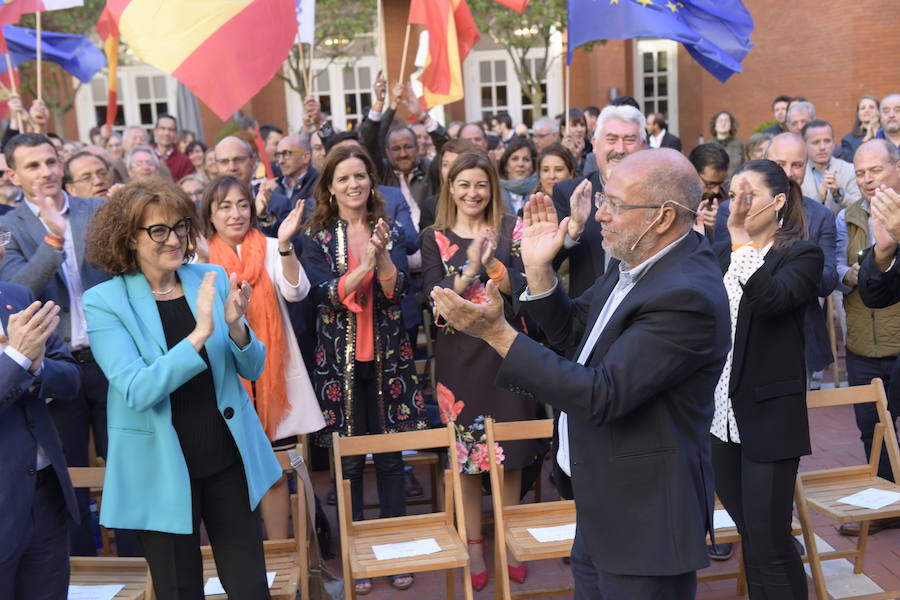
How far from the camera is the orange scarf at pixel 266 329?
433cm

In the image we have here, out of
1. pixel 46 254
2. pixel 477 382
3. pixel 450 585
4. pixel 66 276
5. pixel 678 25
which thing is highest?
pixel 678 25

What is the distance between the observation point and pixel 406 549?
3879 mm

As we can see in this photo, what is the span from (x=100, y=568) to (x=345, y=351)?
1596 millimetres

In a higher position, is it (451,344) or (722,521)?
(451,344)

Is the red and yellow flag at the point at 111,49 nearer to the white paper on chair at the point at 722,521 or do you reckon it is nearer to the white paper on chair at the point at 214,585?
the white paper on chair at the point at 214,585

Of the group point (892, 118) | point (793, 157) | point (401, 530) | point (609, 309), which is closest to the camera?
point (609, 309)

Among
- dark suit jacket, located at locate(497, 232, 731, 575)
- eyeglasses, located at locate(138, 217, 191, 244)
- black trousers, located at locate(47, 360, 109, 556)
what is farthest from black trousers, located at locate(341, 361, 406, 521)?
dark suit jacket, located at locate(497, 232, 731, 575)

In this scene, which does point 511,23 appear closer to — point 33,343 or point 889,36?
point 889,36

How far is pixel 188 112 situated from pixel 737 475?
16327mm

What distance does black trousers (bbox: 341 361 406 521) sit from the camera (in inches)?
181

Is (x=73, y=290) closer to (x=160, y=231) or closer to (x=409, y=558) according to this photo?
(x=160, y=231)

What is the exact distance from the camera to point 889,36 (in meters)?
16.8

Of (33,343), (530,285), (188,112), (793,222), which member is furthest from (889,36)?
(33,343)

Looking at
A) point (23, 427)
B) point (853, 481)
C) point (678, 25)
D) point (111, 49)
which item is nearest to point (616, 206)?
point (23, 427)
